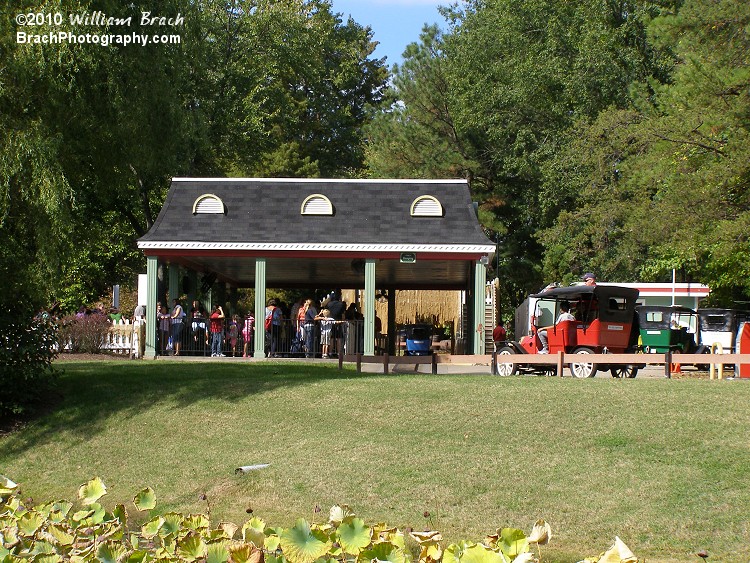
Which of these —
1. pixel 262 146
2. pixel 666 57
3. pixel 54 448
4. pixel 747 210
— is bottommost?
pixel 54 448

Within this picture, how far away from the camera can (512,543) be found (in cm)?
544

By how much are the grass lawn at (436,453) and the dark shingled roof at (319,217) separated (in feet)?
30.9

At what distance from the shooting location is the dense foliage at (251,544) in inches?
208

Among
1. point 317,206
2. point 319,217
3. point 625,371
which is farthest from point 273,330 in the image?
point 625,371

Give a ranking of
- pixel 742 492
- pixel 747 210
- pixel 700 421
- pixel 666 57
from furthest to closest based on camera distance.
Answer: pixel 666 57 < pixel 747 210 < pixel 700 421 < pixel 742 492

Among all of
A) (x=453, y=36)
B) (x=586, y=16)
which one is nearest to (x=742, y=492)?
(x=586, y=16)

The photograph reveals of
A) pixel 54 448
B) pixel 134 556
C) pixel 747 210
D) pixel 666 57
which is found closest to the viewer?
pixel 134 556

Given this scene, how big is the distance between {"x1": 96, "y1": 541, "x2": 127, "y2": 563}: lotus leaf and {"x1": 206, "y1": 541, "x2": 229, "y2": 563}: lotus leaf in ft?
1.58

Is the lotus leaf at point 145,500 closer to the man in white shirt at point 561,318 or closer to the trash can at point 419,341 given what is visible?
the man in white shirt at point 561,318

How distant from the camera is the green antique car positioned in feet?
84.2

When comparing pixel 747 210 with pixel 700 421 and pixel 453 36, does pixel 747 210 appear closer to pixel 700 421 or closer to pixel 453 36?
pixel 700 421

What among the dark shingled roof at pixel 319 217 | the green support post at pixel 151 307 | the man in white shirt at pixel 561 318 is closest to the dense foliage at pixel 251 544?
the man in white shirt at pixel 561 318

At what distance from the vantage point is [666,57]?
43656mm

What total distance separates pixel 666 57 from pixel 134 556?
138ft
